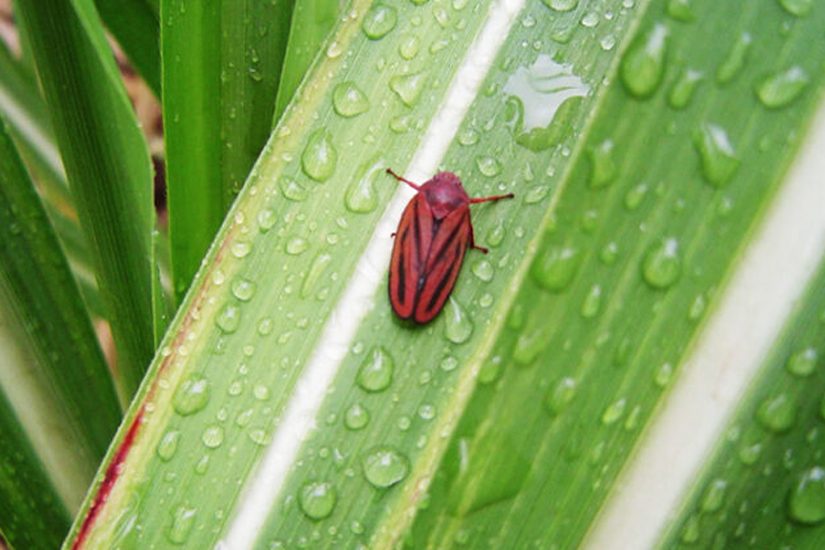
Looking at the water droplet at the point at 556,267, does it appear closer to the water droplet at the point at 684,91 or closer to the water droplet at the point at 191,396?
the water droplet at the point at 684,91

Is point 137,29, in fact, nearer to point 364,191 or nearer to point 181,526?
point 364,191

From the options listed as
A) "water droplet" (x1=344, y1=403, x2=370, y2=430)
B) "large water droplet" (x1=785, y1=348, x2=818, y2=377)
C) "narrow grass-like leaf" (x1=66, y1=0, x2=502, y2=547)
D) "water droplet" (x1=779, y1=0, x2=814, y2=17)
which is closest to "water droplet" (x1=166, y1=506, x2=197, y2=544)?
"narrow grass-like leaf" (x1=66, y1=0, x2=502, y2=547)

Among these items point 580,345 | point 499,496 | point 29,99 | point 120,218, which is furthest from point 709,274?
point 29,99

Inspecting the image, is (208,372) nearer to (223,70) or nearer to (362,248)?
(362,248)

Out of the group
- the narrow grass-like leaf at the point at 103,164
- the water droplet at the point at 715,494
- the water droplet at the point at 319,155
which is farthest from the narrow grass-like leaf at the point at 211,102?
the water droplet at the point at 715,494

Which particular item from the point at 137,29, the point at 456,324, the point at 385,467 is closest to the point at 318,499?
the point at 385,467

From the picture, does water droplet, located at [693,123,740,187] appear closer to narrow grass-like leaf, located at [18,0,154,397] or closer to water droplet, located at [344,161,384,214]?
water droplet, located at [344,161,384,214]
